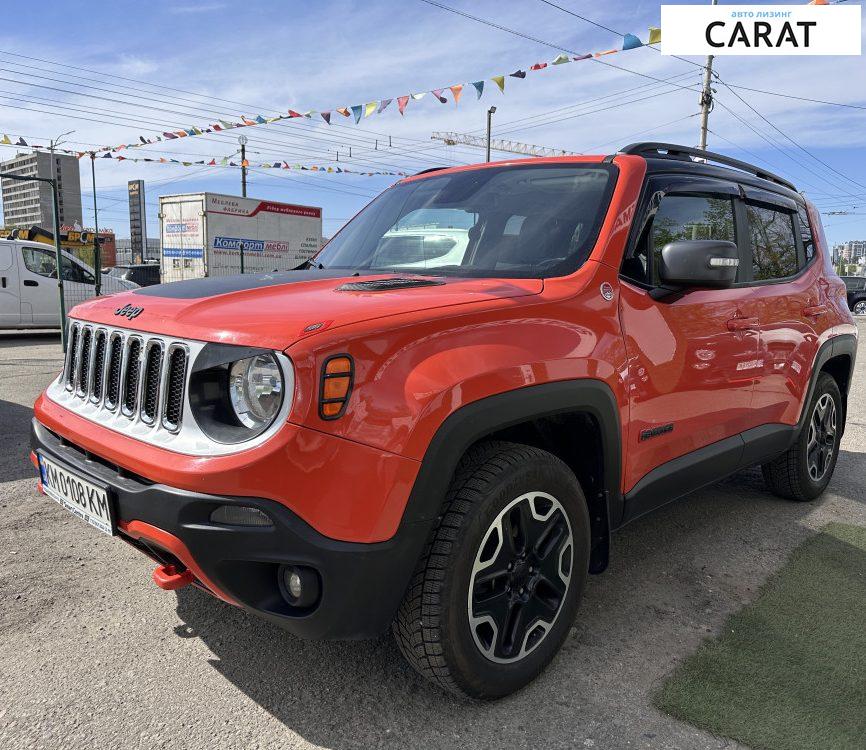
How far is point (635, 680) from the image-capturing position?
242 cm

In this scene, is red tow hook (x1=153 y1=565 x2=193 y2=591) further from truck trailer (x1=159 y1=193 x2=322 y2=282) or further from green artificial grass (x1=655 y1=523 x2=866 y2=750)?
truck trailer (x1=159 y1=193 x2=322 y2=282)

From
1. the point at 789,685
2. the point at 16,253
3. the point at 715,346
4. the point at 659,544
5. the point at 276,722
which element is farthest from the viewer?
the point at 16,253

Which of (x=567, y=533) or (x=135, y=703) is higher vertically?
(x=567, y=533)

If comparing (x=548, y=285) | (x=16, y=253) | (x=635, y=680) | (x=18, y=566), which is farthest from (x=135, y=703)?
(x=16, y=253)

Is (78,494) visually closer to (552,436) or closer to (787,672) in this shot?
(552,436)

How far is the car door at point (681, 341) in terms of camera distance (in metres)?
2.67

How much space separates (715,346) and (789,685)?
1347 millimetres

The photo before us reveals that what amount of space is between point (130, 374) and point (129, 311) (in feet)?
0.78

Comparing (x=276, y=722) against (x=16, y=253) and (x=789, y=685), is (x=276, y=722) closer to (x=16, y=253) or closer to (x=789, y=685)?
(x=789, y=685)

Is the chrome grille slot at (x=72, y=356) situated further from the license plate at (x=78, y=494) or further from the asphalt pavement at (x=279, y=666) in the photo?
the asphalt pavement at (x=279, y=666)

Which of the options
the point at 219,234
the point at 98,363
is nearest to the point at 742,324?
the point at 98,363

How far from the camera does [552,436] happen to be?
2580 mm

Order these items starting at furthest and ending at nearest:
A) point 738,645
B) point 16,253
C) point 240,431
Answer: point 16,253
point 738,645
point 240,431

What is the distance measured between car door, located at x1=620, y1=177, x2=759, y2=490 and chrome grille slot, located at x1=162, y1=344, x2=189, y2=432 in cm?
153
